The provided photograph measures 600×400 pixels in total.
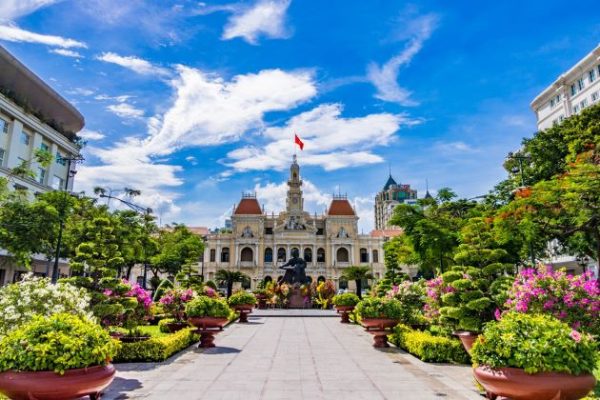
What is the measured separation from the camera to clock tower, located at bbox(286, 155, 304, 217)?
237 ft

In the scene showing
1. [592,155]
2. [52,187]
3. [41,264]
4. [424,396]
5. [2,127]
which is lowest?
[424,396]

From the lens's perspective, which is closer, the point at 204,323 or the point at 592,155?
the point at 204,323

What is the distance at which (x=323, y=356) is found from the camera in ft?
37.8

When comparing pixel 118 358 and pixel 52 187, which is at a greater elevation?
pixel 52 187

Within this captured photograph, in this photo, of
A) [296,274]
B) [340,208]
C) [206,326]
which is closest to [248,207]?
[340,208]

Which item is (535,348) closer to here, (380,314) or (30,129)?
(380,314)

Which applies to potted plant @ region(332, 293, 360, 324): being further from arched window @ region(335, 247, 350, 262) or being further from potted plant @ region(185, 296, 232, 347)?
arched window @ region(335, 247, 350, 262)

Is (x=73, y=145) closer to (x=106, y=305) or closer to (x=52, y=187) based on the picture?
(x=52, y=187)

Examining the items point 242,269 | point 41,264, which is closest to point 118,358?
point 41,264

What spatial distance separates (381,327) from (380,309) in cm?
62

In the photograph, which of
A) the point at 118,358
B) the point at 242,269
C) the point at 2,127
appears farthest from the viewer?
the point at 242,269

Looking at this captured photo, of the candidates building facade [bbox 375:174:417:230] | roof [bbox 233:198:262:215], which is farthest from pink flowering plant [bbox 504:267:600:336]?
building facade [bbox 375:174:417:230]

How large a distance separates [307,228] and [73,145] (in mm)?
40541

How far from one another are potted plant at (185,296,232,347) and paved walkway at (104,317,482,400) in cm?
52
